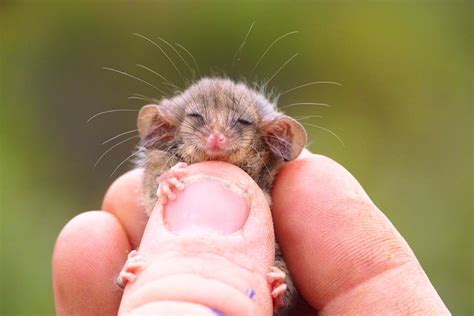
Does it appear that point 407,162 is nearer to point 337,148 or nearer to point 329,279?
point 337,148

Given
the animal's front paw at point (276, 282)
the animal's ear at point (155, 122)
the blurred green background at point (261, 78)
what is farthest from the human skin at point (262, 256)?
the blurred green background at point (261, 78)

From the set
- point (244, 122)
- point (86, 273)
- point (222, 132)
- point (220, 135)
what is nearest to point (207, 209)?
point (220, 135)

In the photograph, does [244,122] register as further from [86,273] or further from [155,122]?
[86,273]

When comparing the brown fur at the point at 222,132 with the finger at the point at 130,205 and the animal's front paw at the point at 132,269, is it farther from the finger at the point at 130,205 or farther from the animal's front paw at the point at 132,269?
the animal's front paw at the point at 132,269

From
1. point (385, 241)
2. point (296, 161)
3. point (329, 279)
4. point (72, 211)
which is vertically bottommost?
point (72, 211)

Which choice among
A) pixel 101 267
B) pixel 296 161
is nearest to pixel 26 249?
pixel 101 267

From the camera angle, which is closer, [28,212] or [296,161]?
[296,161]
